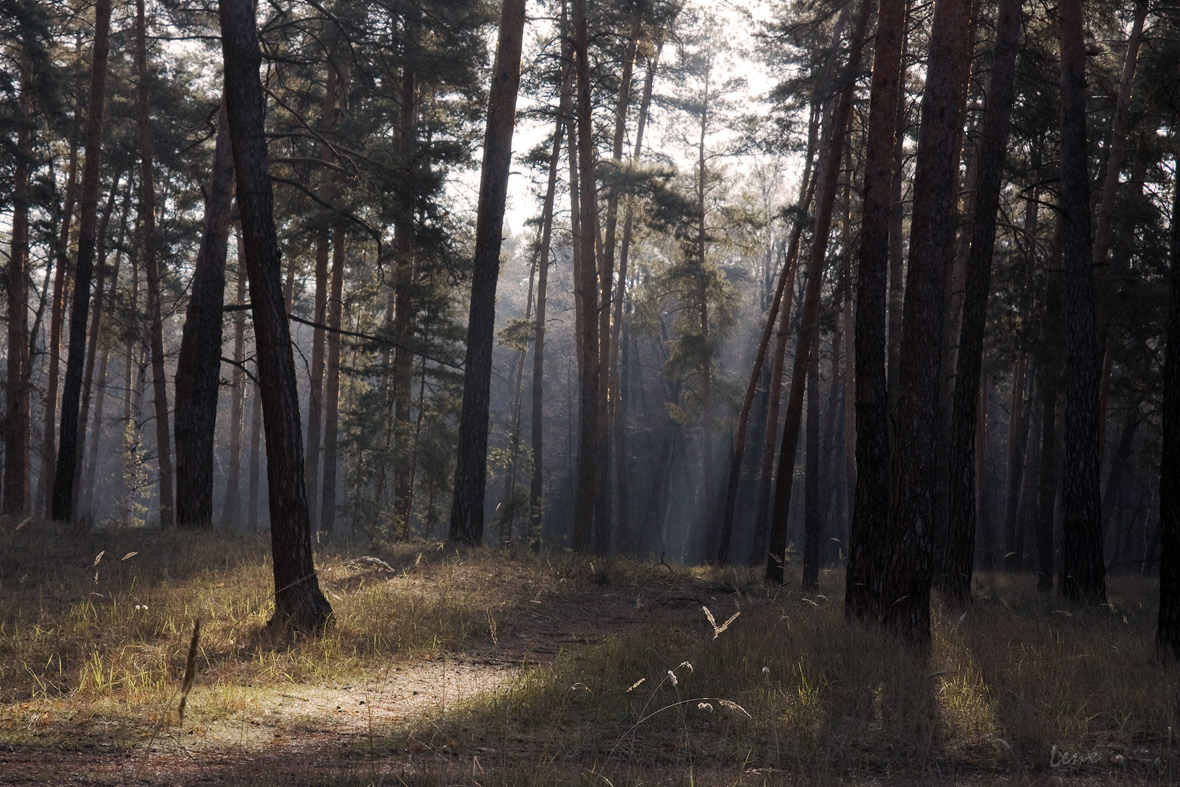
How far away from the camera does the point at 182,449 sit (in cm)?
1197

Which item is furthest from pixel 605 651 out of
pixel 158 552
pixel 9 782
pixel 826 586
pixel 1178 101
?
pixel 826 586

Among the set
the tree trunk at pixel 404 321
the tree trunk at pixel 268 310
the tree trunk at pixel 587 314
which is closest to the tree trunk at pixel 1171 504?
the tree trunk at pixel 268 310

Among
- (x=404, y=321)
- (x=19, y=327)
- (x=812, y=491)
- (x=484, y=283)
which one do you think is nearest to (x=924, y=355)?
(x=484, y=283)

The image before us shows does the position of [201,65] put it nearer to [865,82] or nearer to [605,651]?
[865,82]

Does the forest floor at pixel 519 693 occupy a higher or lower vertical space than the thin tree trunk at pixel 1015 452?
lower

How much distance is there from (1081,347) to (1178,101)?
10.0ft

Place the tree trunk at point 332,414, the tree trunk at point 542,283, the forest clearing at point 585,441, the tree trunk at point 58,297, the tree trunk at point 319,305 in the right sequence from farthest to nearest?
the tree trunk at point 542,283
the tree trunk at point 332,414
the tree trunk at point 58,297
the tree trunk at point 319,305
the forest clearing at point 585,441

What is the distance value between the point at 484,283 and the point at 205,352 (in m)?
4.05

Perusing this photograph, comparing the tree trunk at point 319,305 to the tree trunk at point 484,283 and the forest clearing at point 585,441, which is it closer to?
the forest clearing at point 585,441

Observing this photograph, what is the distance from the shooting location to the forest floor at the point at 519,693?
12.4 feet

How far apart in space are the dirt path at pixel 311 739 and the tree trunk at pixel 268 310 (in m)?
1.41

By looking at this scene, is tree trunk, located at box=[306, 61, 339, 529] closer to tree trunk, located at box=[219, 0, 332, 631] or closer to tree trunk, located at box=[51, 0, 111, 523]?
tree trunk, located at box=[51, 0, 111, 523]

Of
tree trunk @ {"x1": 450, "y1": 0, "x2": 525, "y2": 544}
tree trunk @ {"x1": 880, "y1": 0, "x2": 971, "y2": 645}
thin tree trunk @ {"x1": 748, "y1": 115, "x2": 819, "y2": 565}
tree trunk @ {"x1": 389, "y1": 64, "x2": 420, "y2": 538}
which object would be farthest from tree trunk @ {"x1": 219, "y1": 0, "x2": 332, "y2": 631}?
thin tree trunk @ {"x1": 748, "y1": 115, "x2": 819, "y2": 565}

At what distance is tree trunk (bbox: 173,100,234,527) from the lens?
11727 millimetres
